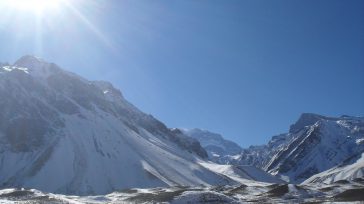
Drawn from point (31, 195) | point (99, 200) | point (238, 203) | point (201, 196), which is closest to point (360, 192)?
point (238, 203)

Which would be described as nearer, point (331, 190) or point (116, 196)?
point (116, 196)

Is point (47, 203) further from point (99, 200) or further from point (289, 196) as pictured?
point (289, 196)

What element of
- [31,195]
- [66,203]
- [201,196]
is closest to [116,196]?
[31,195]

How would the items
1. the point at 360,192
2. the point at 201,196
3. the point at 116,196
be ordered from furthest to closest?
the point at 116,196 → the point at 360,192 → the point at 201,196

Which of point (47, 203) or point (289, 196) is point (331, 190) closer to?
point (289, 196)

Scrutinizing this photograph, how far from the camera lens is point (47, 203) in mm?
93875

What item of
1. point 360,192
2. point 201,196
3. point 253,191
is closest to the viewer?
point 201,196

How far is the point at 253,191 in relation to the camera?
142 meters

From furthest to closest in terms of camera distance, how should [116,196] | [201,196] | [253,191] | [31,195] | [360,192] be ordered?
1. [253,191]
2. [116,196]
3. [31,195]
4. [360,192]
5. [201,196]

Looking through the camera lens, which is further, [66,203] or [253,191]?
[253,191]

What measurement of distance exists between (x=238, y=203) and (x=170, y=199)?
12479mm

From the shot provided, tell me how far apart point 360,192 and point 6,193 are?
79176 millimetres

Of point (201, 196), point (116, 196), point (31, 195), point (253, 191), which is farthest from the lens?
point (253, 191)

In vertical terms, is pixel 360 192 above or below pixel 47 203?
above
